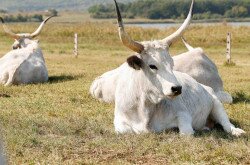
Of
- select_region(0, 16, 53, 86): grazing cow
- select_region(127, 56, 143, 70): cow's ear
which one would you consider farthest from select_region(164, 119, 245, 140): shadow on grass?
select_region(0, 16, 53, 86): grazing cow

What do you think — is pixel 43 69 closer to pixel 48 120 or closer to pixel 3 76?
pixel 3 76

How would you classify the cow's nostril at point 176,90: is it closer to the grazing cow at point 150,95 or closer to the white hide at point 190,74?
the grazing cow at point 150,95

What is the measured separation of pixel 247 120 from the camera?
33.9ft

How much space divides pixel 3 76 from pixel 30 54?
1480 mm

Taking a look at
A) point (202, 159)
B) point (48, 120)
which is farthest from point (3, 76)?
point (202, 159)

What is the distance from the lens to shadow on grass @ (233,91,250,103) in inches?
498

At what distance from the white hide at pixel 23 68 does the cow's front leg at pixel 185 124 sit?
24.8 feet

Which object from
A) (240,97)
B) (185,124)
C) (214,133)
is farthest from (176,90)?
(240,97)

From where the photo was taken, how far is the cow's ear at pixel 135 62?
8695mm

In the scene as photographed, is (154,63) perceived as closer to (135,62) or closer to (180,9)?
(135,62)

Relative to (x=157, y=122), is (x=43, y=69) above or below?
below

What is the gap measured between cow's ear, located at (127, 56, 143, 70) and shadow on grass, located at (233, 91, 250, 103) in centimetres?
425

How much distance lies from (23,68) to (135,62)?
8.14m

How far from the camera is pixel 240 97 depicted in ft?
43.0
